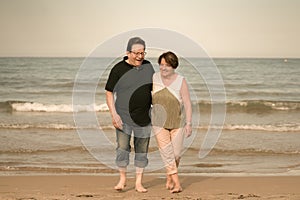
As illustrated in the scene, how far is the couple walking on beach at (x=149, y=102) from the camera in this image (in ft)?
19.8

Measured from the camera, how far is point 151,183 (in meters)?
7.20

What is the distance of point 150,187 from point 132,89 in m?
1.46

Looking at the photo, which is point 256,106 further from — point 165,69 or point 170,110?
point 165,69

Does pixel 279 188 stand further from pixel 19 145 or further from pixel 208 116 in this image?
pixel 208 116

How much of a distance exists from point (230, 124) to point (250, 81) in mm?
17421

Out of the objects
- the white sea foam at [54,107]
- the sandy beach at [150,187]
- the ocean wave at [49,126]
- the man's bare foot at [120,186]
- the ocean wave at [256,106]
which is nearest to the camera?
the sandy beach at [150,187]

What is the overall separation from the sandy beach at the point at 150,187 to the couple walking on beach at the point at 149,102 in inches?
21.2

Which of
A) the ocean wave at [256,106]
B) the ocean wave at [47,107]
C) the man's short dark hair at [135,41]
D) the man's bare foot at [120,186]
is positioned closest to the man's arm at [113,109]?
the man's short dark hair at [135,41]

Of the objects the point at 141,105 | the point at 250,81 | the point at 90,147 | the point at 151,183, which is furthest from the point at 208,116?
the point at 250,81

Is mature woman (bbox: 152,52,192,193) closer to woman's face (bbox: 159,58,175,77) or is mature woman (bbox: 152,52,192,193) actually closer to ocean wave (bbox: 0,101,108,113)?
woman's face (bbox: 159,58,175,77)

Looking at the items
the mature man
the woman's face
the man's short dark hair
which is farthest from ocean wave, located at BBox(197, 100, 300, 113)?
the man's short dark hair

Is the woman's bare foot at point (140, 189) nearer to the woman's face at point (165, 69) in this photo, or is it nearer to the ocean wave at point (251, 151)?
the woman's face at point (165, 69)

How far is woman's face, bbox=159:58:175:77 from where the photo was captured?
6.03 metres

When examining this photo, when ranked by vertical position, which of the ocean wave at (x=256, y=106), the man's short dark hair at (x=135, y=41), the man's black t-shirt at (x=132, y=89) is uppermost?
the man's short dark hair at (x=135, y=41)
